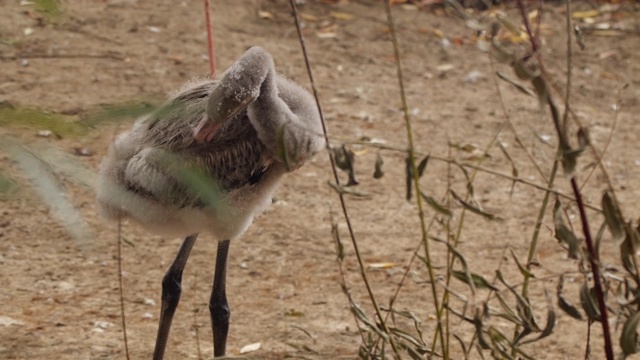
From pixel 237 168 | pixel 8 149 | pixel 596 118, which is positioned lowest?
pixel 596 118

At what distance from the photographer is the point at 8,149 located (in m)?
1.48

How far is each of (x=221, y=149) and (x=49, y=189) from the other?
2.35m

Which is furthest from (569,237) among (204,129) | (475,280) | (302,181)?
(302,181)

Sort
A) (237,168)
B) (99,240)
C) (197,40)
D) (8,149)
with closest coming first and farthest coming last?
(8,149), (237,168), (99,240), (197,40)

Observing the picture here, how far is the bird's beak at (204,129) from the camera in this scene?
3.65 m

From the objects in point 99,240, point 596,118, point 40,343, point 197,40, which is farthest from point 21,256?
point 596,118

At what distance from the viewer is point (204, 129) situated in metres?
3.66

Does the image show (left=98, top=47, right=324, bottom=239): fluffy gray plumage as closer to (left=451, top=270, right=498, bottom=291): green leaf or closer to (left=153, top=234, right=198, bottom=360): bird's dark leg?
(left=153, top=234, right=198, bottom=360): bird's dark leg

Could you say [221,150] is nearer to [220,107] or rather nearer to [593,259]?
[220,107]

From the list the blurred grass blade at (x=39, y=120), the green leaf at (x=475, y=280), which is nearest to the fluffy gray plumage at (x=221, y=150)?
the green leaf at (x=475, y=280)

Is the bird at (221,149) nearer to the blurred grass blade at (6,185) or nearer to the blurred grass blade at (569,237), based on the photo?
the blurred grass blade at (569,237)

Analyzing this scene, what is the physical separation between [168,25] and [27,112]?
6.47 metres

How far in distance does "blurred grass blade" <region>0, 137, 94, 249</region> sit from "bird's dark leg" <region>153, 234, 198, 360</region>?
2.64 m

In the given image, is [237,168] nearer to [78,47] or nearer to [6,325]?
[6,325]
